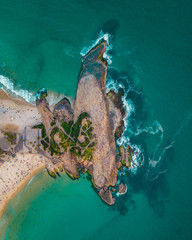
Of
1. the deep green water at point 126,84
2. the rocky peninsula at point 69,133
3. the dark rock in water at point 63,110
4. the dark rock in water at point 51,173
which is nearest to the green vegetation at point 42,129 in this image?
the rocky peninsula at point 69,133

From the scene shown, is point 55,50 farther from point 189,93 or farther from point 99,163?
point 189,93

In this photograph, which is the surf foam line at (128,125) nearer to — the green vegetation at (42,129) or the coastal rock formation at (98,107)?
the coastal rock formation at (98,107)

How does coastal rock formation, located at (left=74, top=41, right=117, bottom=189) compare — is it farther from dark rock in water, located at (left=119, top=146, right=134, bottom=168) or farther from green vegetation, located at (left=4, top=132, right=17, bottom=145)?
green vegetation, located at (left=4, top=132, right=17, bottom=145)

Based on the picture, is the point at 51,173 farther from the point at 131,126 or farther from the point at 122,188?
the point at 131,126

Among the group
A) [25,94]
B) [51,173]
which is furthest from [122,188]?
[25,94]

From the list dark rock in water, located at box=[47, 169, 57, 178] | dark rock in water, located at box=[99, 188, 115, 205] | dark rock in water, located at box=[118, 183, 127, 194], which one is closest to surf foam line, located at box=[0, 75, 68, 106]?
dark rock in water, located at box=[47, 169, 57, 178]
